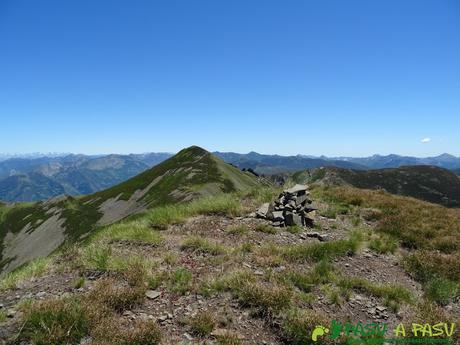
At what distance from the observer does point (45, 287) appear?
9.27m

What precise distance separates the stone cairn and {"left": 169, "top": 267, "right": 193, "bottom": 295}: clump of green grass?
6.98 m

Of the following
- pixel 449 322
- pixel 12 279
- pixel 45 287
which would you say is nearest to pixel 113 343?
pixel 45 287

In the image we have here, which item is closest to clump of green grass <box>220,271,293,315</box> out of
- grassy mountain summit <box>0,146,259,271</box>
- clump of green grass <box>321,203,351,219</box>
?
clump of green grass <box>321,203,351,219</box>

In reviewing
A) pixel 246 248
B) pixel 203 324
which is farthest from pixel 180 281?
pixel 246 248

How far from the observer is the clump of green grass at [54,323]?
22.2ft

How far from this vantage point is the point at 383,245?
13516 millimetres

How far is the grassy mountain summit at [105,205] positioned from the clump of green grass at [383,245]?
78.7 metres

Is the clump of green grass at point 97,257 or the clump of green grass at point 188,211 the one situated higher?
the clump of green grass at point 188,211

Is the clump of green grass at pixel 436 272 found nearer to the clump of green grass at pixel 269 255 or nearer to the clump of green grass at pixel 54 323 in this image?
the clump of green grass at pixel 269 255

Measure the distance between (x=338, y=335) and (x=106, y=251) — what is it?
306 inches

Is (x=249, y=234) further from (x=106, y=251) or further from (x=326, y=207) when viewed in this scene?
(x=326, y=207)

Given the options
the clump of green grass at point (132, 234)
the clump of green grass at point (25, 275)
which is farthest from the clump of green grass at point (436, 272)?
the clump of green grass at point (25, 275)

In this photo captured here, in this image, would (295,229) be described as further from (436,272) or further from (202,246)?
(436,272)

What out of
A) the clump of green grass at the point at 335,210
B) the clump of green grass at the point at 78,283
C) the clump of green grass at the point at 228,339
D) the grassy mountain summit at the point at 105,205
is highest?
the clump of green grass at the point at 335,210
